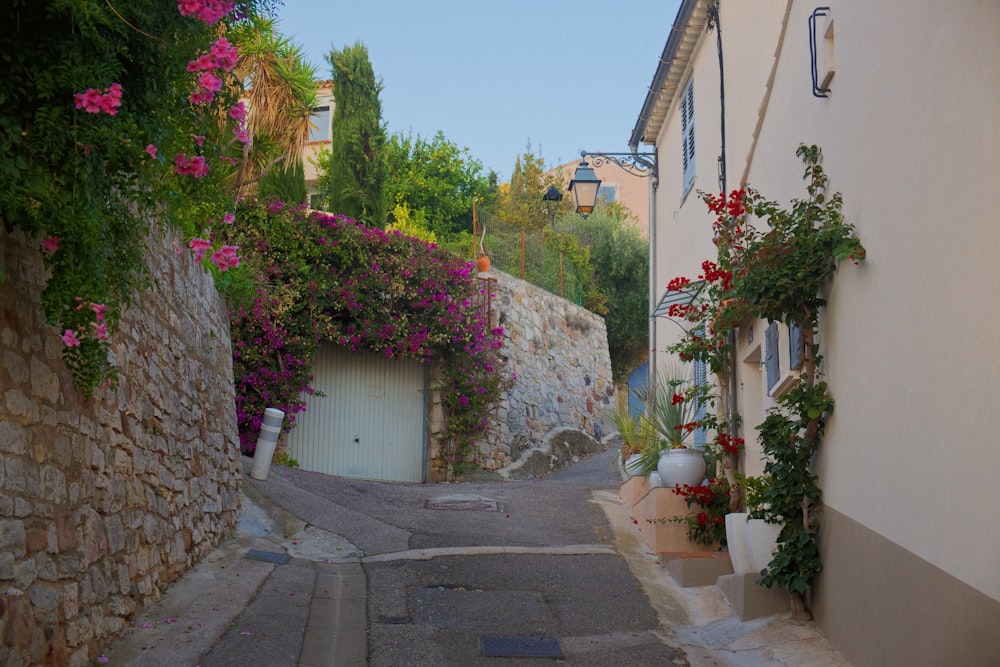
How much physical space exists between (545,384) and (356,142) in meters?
6.15

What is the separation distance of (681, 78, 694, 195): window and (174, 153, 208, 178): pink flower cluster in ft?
26.2

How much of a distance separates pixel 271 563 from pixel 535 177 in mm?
25138

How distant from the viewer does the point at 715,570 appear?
812cm

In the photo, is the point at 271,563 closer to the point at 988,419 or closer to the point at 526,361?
the point at 988,419

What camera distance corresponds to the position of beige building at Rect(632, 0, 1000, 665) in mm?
3654

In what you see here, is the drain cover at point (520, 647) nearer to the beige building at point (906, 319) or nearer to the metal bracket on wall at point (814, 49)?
the beige building at point (906, 319)

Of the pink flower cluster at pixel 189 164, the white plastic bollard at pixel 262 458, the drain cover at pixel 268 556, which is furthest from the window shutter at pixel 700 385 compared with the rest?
the pink flower cluster at pixel 189 164

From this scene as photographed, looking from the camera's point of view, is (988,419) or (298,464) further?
(298,464)

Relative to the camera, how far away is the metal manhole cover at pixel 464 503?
1205 cm

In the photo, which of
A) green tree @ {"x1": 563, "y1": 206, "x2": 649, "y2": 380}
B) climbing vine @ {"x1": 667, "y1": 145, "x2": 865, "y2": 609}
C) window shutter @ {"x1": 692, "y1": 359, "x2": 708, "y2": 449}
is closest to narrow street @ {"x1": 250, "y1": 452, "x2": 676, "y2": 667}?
climbing vine @ {"x1": 667, "y1": 145, "x2": 865, "y2": 609}

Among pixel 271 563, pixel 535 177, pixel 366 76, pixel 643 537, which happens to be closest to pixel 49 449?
pixel 271 563

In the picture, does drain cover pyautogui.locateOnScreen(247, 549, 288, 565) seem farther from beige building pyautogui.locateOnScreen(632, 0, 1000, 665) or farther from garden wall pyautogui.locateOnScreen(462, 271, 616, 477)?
garden wall pyautogui.locateOnScreen(462, 271, 616, 477)

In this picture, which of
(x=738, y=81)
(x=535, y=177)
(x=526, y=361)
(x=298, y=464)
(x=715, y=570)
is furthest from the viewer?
(x=535, y=177)

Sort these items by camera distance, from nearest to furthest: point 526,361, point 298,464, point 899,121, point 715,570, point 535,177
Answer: point 899,121 < point 715,570 < point 298,464 < point 526,361 < point 535,177
